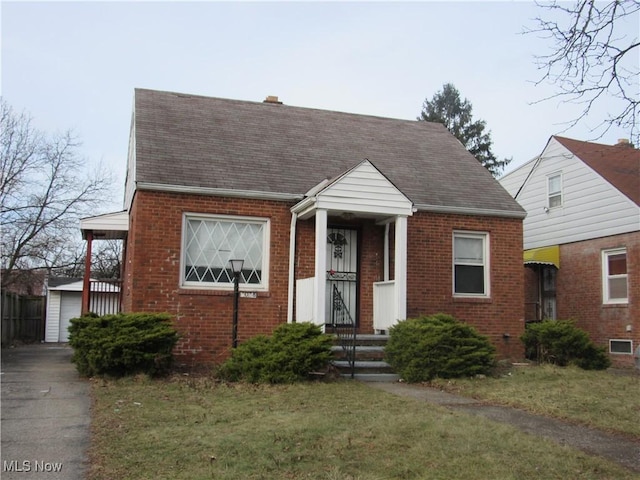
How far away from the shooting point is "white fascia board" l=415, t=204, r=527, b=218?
13531 mm

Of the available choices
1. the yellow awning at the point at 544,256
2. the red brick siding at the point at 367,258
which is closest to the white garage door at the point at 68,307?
the red brick siding at the point at 367,258

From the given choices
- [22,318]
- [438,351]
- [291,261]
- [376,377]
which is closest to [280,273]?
[291,261]

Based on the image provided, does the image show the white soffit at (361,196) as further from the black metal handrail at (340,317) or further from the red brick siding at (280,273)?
the black metal handrail at (340,317)

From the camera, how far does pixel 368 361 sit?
465 inches

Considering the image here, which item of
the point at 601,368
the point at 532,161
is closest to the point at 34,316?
the point at 532,161

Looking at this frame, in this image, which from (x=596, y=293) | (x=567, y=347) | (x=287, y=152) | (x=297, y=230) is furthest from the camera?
(x=596, y=293)

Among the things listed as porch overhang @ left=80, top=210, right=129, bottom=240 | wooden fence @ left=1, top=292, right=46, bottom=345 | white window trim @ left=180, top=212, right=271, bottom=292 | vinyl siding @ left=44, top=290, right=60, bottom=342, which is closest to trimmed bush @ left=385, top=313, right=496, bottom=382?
white window trim @ left=180, top=212, right=271, bottom=292

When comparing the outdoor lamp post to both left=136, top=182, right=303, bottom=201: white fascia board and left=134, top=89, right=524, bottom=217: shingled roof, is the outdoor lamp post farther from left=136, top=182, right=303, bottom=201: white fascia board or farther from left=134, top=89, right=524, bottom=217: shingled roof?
left=134, top=89, right=524, bottom=217: shingled roof

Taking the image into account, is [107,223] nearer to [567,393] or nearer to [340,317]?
[340,317]

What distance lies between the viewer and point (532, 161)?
1983 cm

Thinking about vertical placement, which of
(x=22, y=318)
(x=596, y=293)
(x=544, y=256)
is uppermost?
(x=544, y=256)

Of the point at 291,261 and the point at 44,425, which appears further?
the point at 291,261

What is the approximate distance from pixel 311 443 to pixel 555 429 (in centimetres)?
283

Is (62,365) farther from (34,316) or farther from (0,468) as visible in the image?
(34,316)
